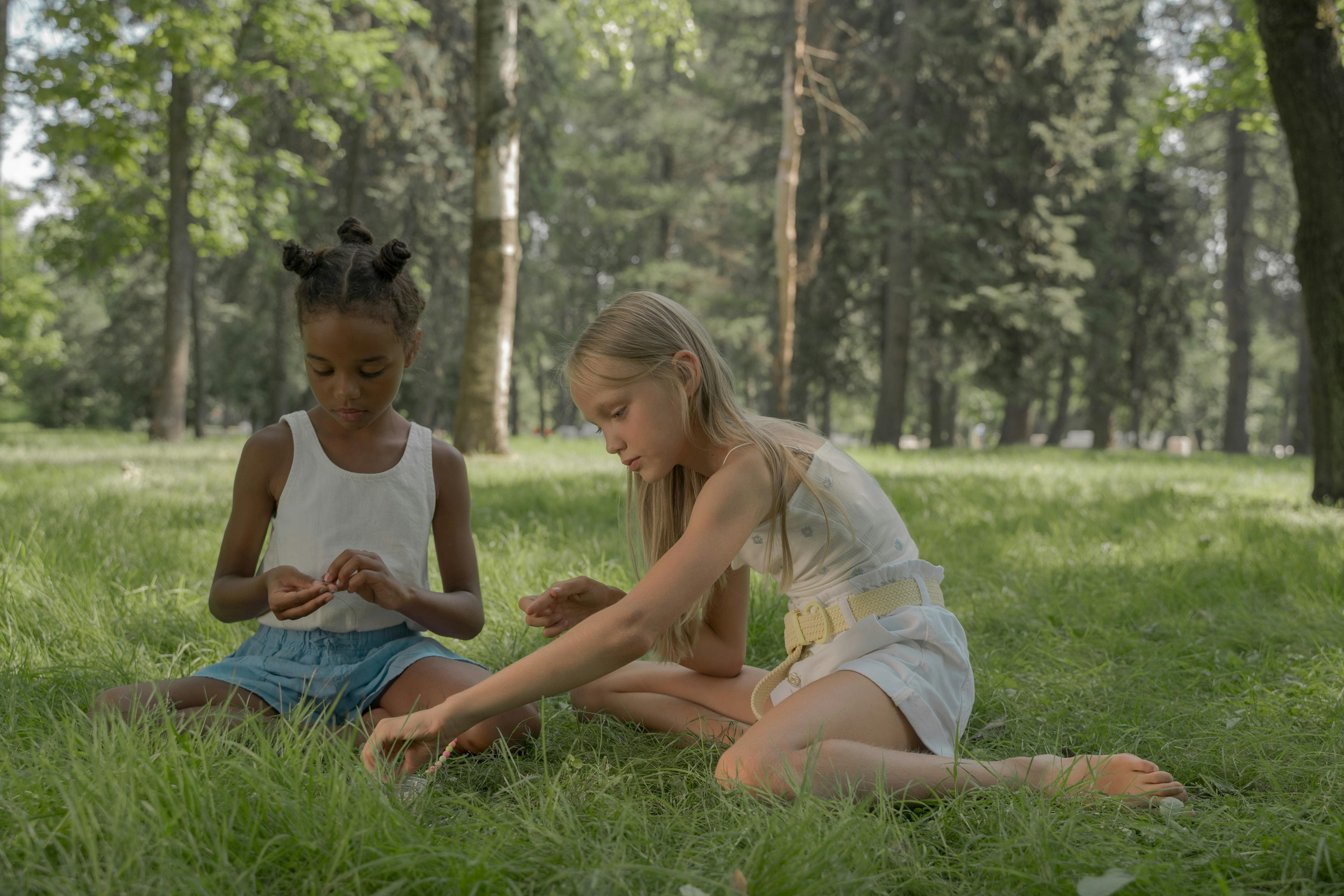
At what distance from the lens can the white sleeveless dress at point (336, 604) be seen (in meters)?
2.42

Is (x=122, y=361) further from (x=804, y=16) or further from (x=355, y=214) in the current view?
(x=804, y=16)

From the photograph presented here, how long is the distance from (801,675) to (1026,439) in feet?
75.7

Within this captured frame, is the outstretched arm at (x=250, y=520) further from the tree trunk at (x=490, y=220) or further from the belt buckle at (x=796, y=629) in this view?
the tree trunk at (x=490, y=220)

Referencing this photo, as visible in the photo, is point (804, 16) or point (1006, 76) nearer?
point (804, 16)

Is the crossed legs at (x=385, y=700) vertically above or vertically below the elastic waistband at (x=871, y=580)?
below

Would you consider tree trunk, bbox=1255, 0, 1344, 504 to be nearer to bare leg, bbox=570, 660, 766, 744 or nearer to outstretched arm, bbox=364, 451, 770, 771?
bare leg, bbox=570, 660, 766, 744

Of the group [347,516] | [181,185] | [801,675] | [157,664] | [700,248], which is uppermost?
[700,248]

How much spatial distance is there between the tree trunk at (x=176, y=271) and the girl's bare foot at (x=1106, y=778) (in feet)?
46.1

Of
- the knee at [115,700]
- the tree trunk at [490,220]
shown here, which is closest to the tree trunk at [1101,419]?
the tree trunk at [490,220]

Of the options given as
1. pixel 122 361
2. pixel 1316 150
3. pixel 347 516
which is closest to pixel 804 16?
pixel 1316 150

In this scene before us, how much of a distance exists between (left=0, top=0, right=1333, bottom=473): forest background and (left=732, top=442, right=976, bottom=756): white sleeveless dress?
24.7 feet

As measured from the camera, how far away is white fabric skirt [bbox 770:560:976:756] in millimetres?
2188

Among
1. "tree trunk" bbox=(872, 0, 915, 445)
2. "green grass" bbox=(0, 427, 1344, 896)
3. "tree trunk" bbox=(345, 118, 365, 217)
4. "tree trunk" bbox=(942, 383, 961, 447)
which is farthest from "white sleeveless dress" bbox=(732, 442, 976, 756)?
"tree trunk" bbox=(942, 383, 961, 447)

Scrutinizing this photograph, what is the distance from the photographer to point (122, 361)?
83.5 ft
